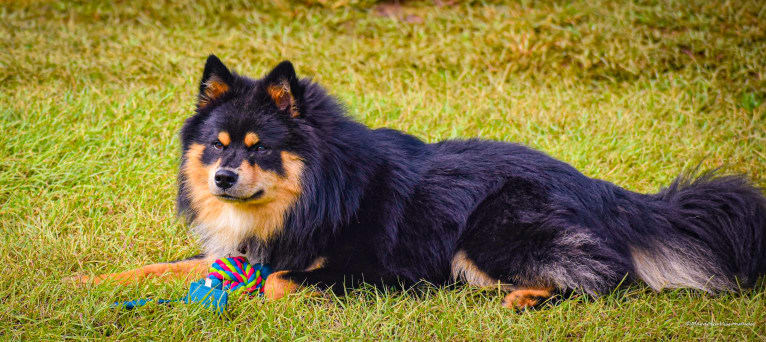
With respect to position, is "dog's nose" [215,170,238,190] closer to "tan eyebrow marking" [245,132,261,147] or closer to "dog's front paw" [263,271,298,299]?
"tan eyebrow marking" [245,132,261,147]

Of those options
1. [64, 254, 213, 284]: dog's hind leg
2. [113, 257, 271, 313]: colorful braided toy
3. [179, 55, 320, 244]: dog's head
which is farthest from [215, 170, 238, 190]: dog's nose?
[64, 254, 213, 284]: dog's hind leg

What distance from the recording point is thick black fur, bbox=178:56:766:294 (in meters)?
3.42

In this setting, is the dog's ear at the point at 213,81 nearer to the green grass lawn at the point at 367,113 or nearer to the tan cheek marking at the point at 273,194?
the tan cheek marking at the point at 273,194

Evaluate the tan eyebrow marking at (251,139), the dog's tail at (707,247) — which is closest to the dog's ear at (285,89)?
the tan eyebrow marking at (251,139)

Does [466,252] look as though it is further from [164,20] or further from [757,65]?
[164,20]

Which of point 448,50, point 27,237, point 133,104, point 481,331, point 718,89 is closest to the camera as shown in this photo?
point 481,331

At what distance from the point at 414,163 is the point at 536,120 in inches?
110

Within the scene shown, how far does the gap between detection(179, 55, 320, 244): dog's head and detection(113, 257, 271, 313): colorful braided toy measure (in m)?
0.22

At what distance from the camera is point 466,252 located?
3.62 metres

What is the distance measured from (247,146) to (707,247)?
2704 mm

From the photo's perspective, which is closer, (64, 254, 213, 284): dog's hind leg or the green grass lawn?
the green grass lawn

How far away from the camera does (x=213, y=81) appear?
346 centimetres

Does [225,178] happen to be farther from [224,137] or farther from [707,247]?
[707,247]

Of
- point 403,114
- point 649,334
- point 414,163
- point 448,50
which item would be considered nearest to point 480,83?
point 448,50
